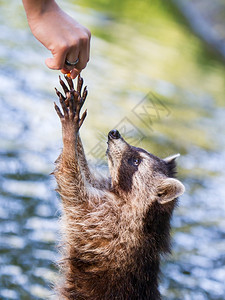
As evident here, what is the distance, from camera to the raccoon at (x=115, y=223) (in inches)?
168

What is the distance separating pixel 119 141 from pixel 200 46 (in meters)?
10.9

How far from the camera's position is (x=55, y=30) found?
9.83ft

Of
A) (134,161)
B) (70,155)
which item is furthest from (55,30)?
(134,161)

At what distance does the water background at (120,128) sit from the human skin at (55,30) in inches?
101

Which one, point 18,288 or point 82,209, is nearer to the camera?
point 82,209

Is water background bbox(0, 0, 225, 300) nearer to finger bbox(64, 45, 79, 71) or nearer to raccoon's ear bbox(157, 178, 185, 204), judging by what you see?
raccoon's ear bbox(157, 178, 185, 204)

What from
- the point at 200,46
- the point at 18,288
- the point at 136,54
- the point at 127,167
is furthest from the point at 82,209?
the point at 200,46

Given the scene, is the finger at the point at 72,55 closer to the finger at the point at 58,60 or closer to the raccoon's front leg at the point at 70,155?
the finger at the point at 58,60

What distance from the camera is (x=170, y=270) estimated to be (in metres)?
6.12

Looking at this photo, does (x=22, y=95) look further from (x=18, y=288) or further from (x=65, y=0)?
(x=65, y=0)

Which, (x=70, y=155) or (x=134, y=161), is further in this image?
(x=134, y=161)

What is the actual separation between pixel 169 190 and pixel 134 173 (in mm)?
340

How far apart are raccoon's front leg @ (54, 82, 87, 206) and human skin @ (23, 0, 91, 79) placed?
915mm

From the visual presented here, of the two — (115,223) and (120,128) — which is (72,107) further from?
(120,128)
